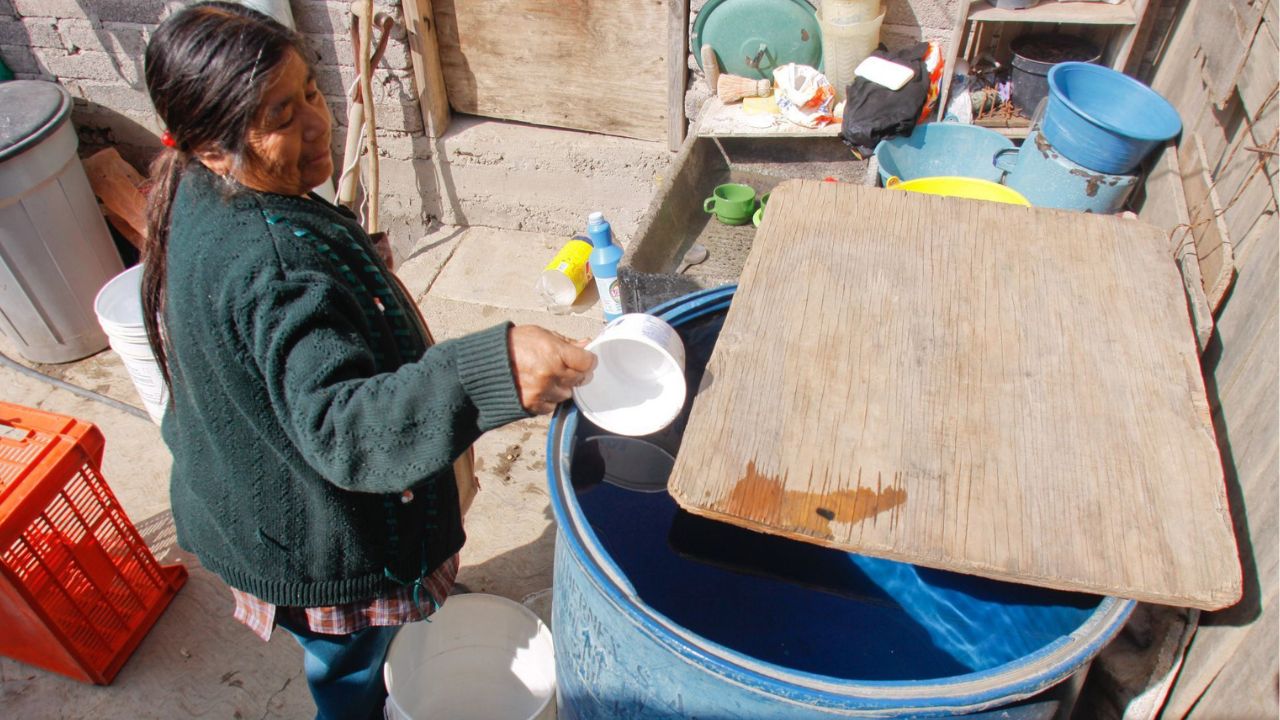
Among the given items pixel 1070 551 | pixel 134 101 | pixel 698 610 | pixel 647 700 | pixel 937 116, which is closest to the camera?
pixel 1070 551

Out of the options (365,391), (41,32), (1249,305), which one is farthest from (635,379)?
(41,32)

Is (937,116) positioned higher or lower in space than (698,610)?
higher

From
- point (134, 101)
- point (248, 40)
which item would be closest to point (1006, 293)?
point (248, 40)

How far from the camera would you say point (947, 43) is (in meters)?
3.36

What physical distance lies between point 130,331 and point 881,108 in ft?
9.09

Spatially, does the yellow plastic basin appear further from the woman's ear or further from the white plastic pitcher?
the woman's ear

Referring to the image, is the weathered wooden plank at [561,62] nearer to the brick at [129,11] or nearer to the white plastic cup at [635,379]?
the brick at [129,11]

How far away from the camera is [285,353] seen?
4.23 ft

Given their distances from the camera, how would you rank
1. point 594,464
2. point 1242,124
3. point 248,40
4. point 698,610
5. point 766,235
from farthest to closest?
point 698,610 → point 1242,124 → point 594,464 → point 766,235 → point 248,40

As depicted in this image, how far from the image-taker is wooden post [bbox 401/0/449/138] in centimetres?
390

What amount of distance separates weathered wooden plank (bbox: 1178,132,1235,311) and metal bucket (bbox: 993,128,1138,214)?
0.22 m

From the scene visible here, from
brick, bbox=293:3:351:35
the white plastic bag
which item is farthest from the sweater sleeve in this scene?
brick, bbox=293:3:351:35

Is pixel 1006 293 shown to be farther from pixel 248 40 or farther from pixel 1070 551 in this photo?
pixel 248 40

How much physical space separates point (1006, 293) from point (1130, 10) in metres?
2.01
